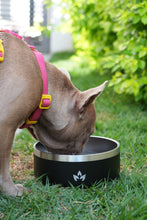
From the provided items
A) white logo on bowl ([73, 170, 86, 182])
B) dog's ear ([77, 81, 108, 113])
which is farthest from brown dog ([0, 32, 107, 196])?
white logo on bowl ([73, 170, 86, 182])

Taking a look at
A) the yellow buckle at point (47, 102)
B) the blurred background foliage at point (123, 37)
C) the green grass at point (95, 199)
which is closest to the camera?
the green grass at point (95, 199)

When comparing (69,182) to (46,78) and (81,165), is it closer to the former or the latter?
(81,165)

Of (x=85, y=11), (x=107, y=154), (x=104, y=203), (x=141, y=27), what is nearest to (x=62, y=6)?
(x=85, y=11)

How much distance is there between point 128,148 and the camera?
2814mm

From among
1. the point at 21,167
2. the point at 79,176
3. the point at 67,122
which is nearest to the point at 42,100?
the point at 67,122

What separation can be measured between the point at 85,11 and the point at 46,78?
4.09 metres

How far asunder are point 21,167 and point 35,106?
0.84m

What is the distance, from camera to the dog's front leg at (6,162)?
186 centimetres

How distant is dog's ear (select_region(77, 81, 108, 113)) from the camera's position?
1.94m

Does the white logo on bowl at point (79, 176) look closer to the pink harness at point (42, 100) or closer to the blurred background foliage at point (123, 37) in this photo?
the pink harness at point (42, 100)

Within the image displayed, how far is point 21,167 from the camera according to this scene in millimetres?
2604

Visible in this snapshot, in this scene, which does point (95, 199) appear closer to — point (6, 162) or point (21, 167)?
point (6, 162)

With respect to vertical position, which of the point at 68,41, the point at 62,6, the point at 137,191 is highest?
the point at 62,6

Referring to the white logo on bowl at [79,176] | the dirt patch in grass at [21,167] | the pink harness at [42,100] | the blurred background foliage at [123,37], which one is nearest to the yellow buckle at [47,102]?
the pink harness at [42,100]
